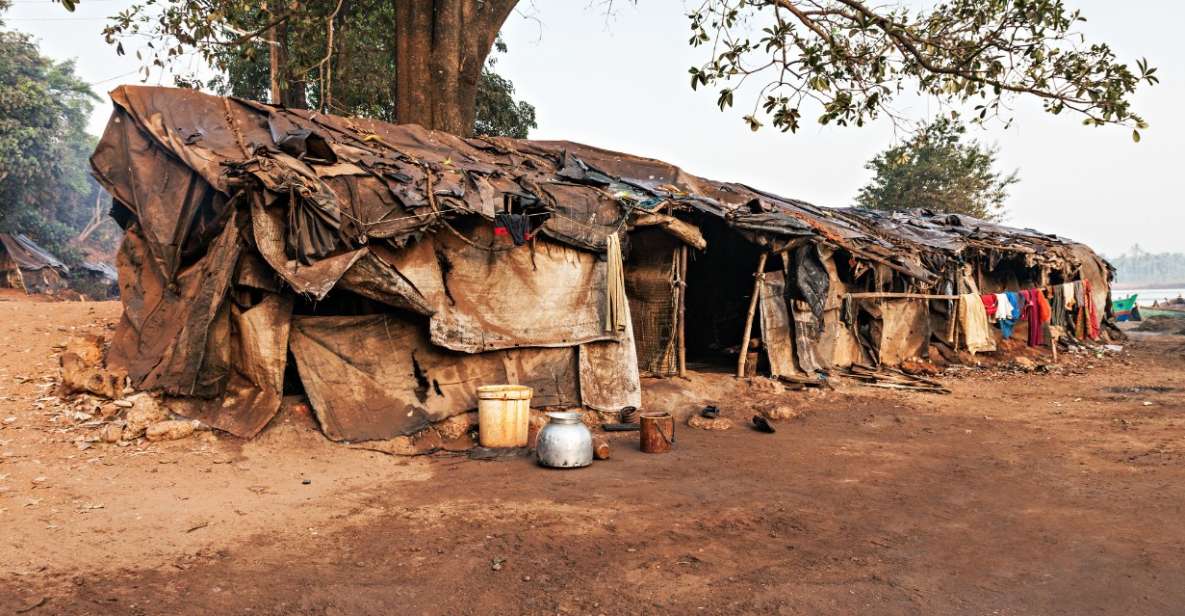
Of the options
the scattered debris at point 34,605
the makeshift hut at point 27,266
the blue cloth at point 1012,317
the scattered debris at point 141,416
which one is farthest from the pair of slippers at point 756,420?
the makeshift hut at point 27,266

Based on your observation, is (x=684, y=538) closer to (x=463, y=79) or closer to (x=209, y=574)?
(x=209, y=574)

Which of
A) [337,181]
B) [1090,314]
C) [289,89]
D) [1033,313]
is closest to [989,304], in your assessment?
[1033,313]

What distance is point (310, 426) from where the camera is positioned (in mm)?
6945

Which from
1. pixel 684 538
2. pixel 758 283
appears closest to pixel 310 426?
pixel 684 538

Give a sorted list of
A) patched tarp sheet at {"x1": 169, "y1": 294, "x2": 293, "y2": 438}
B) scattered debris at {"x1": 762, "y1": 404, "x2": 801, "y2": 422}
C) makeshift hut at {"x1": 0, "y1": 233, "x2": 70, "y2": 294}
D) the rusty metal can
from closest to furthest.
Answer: patched tarp sheet at {"x1": 169, "y1": 294, "x2": 293, "y2": 438} → the rusty metal can → scattered debris at {"x1": 762, "y1": 404, "x2": 801, "y2": 422} → makeshift hut at {"x1": 0, "y1": 233, "x2": 70, "y2": 294}

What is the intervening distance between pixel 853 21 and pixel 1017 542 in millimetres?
5440

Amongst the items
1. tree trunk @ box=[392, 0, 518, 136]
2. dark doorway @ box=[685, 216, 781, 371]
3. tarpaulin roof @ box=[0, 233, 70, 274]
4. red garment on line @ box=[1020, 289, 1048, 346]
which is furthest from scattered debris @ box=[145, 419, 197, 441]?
tarpaulin roof @ box=[0, 233, 70, 274]

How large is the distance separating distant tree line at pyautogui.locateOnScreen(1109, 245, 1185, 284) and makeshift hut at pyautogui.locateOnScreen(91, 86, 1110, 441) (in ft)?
451

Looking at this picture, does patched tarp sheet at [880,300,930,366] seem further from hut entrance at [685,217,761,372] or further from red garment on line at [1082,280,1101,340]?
red garment on line at [1082,280,1101,340]

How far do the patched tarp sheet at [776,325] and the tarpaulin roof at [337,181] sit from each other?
702mm

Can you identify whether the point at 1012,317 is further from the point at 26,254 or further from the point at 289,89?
the point at 26,254

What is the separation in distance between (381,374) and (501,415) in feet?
4.28

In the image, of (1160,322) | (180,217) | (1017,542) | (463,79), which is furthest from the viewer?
(1160,322)

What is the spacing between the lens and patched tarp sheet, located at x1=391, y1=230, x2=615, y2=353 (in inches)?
295
